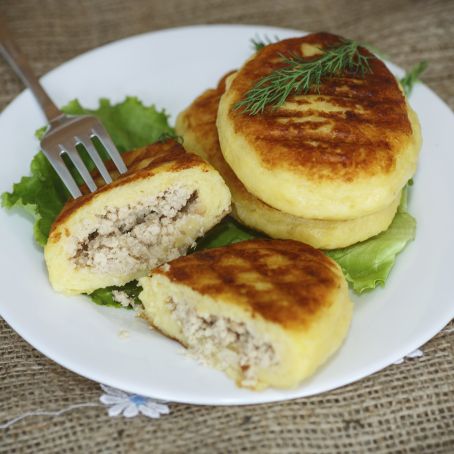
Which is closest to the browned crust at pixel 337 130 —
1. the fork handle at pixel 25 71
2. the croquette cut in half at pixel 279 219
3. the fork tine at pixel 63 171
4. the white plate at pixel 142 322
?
the croquette cut in half at pixel 279 219

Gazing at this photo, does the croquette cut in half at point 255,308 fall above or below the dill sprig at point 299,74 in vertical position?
below

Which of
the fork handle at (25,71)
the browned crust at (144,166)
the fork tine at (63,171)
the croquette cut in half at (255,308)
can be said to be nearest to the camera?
the croquette cut in half at (255,308)

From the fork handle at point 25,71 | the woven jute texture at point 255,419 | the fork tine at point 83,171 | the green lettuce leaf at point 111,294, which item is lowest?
the woven jute texture at point 255,419

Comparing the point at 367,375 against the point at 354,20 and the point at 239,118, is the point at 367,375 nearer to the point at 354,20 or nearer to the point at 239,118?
the point at 239,118

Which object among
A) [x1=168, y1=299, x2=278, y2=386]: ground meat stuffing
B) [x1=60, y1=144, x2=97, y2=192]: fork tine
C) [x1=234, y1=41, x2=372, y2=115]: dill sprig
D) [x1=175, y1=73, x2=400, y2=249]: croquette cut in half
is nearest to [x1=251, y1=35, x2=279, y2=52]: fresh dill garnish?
[x1=234, y1=41, x2=372, y2=115]: dill sprig

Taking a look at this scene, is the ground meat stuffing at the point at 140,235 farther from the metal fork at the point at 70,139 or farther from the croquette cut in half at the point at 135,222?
the metal fork at the point at 70,139

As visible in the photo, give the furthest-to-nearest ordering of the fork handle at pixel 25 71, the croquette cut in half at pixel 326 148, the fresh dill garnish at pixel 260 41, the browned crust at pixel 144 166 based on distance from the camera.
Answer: the fresh dill garnish at pixel 260 41, the fork handle at pixel 25 71, the browned crust at pixel 144 166, the croquette cut in half at pixel 326 148

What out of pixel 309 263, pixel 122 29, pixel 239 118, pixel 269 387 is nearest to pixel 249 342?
pixel 269 387
